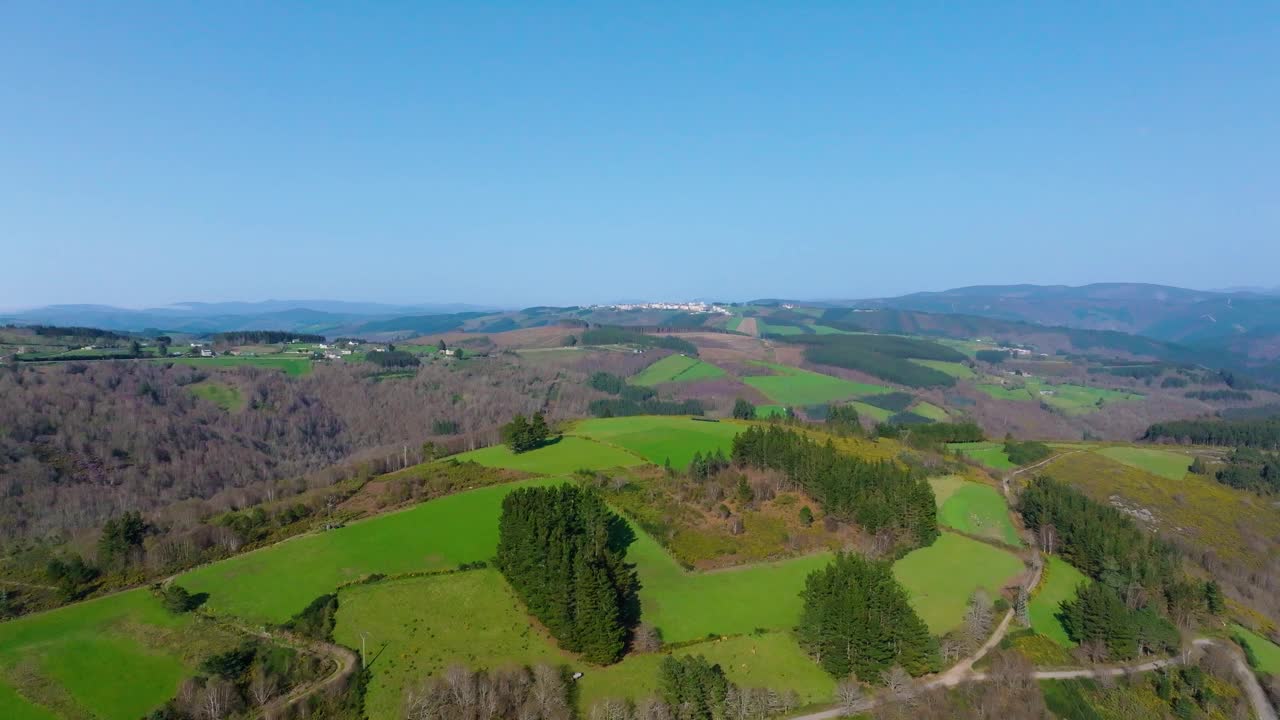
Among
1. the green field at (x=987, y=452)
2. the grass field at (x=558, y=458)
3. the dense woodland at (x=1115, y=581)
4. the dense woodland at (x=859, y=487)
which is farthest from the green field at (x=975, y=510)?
the grass field at (x=558, y=458)

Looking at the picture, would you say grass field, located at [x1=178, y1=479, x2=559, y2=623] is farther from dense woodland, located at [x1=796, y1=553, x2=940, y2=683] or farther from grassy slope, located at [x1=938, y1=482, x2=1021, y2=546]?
grassy slope, located at [x1=938, y1=482, x2=1021, y2=546]

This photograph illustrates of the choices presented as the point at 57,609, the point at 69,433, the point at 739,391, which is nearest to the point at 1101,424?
the point at 739,391

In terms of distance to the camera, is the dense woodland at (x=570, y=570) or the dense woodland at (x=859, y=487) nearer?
the dense woodland at (x=570, y=570)

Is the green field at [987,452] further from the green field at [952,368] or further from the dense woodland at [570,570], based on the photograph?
the green field at [952,368]

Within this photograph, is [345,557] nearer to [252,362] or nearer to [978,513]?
[978,513]

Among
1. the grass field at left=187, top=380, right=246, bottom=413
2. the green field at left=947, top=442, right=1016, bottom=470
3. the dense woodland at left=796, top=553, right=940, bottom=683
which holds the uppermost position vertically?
the grass field at left=187, top=380, right=246, bottom=413

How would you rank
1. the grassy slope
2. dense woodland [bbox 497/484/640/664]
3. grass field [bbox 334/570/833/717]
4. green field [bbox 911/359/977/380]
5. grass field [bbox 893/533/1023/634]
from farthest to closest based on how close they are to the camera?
green field [bbox 911/359/977/380] → the grassy slope → grass field [bbox 893/533/1023/634] → dense woodland [bbox 497/484/640/664] → grass field [bbox 334/570/833/717]

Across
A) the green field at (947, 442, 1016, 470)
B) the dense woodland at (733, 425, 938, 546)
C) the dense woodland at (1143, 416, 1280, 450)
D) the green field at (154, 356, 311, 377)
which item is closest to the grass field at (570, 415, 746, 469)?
the dense woodland at (733, 425, 938, 546)
